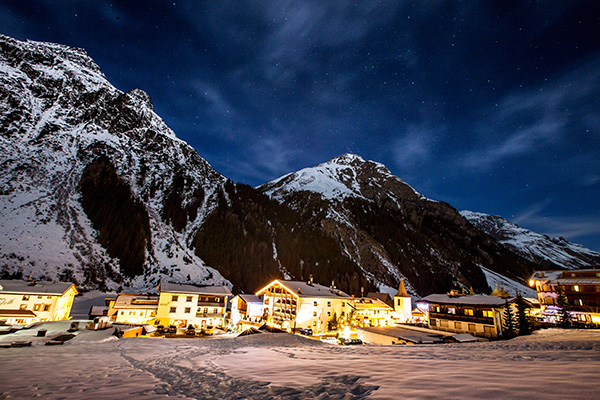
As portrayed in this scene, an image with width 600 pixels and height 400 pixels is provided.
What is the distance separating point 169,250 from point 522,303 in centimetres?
11557

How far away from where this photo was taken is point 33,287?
169ft

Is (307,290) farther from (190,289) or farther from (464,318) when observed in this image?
(464,318)

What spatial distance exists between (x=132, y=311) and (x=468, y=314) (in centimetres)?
5949

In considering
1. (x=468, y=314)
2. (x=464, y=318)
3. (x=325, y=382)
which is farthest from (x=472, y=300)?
(x=325, y=382)

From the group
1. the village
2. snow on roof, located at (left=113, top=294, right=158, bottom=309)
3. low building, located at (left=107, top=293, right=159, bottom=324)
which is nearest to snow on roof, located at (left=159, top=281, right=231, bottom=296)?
the village

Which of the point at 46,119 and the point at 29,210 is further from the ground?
the point at 46,119

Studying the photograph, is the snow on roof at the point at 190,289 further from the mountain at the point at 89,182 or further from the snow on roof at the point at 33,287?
the mountain at the point at 89,182

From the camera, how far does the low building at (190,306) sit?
49.9 m

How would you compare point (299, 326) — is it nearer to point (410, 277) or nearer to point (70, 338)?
point (70, 338)

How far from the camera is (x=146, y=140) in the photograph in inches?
6319

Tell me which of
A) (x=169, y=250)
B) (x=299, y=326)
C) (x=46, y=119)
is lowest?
(x=299, y=326)

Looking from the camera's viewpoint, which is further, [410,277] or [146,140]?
[146,140]

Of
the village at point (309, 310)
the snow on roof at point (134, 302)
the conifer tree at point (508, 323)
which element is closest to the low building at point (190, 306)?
the village at point (309, 310)

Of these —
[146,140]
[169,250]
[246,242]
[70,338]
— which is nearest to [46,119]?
[146,140]
